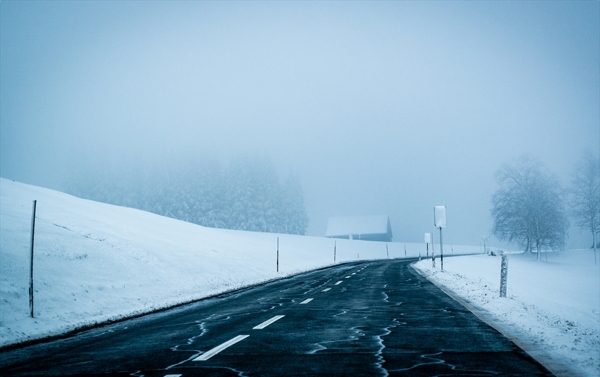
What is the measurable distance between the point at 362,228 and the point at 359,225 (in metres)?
1.70

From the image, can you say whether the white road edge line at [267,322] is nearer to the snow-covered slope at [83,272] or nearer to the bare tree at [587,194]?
the snow-covered slope at [83,272]

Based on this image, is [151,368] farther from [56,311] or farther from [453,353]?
[56,311]

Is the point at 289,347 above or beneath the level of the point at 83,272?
beneath

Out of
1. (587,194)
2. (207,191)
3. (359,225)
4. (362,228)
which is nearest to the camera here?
(587,194)

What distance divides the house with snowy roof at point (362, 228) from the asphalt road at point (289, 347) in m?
101

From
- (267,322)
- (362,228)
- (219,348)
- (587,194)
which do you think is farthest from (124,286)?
(362,228)

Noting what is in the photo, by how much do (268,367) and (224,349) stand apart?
148cm

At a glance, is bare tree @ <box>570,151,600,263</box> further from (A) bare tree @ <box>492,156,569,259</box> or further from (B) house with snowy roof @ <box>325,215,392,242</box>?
(B) house with snowy roof @ <box>325,215,392,242</box>

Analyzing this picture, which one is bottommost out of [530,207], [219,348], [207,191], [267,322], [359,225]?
[267,322]

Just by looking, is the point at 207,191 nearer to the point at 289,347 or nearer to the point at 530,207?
the point at 530,207

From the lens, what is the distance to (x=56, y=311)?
11.0 metres

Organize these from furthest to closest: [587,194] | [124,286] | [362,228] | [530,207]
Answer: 1. [362,228]
2. [530,207]
3. [587,194]
4. [124,286]

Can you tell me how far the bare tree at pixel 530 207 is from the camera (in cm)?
5703

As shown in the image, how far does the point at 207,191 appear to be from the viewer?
265 feet
